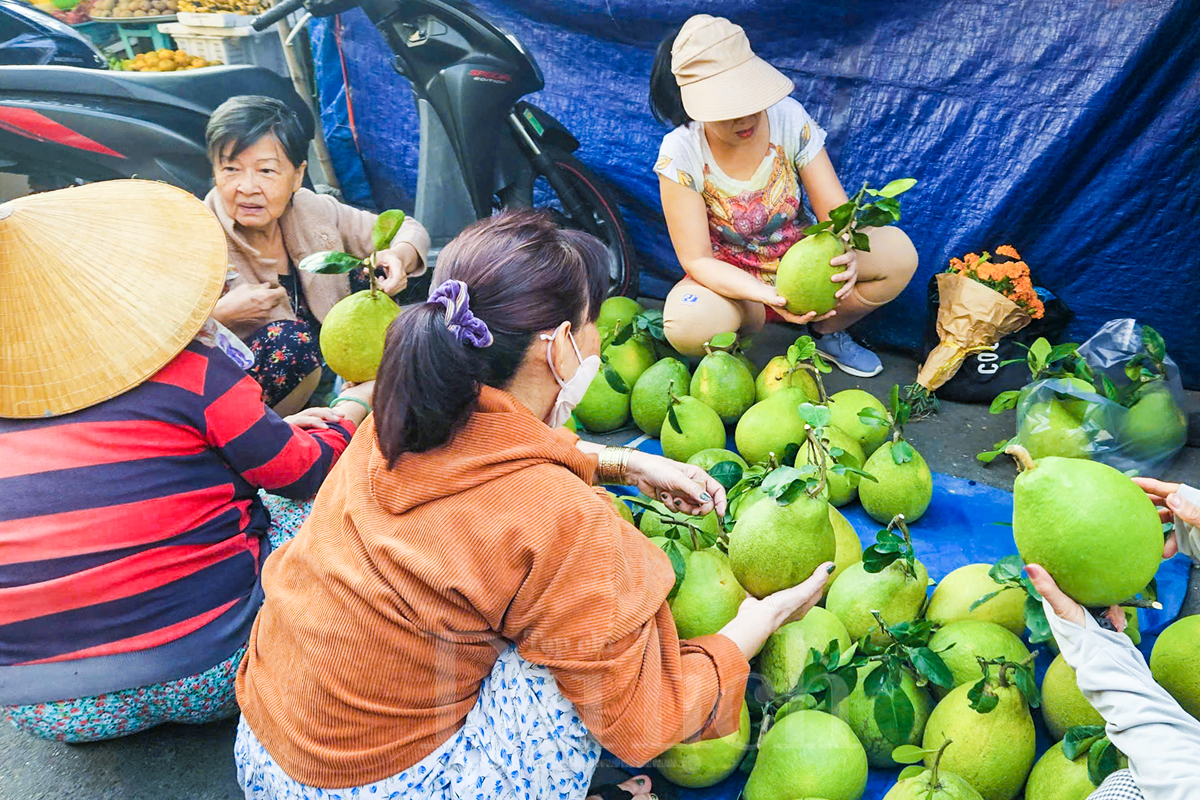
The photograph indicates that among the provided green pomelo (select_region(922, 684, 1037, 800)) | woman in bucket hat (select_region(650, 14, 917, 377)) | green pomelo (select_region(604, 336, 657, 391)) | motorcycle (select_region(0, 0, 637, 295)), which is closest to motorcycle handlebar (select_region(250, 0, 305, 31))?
motorcycle (select_region(0, 0, 637, 295))

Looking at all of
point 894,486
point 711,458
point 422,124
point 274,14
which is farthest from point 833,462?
point 274,14

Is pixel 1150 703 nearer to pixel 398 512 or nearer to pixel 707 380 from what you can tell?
pixel 398 512

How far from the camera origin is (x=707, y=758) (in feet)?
5.73

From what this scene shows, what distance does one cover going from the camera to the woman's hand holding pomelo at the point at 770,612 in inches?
63.9

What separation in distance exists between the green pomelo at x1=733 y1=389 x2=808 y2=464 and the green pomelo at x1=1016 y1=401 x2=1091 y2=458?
667 mm

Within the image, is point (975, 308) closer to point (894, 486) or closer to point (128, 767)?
point (894, 486)

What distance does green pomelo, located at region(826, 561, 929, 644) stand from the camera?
6.16 feet

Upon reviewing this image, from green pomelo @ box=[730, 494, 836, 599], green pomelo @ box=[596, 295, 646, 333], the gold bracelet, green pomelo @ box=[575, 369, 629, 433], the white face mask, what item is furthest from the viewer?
green pomelo @ box=[596, 295, 646, 333]

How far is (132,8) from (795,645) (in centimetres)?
344

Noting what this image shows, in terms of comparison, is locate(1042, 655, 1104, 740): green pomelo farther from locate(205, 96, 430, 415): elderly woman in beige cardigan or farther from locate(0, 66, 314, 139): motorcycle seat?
locate(0, 66, 314, 139): motorcycle seat

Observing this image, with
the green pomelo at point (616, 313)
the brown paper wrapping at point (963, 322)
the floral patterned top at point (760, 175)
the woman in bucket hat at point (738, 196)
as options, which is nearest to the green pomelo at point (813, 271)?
the woman in bucket hat at point (738, 196)

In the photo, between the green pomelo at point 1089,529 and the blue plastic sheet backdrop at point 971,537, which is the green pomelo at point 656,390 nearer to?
the blue plastic sheet backdrop at point 971,537

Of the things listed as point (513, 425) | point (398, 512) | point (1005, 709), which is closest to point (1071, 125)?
point (1005, 709)

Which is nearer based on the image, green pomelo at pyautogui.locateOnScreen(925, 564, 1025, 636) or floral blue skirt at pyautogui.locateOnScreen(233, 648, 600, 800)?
floral blue skirt at pyautogui.locateOnScreen(233, 648, 600, 800)
